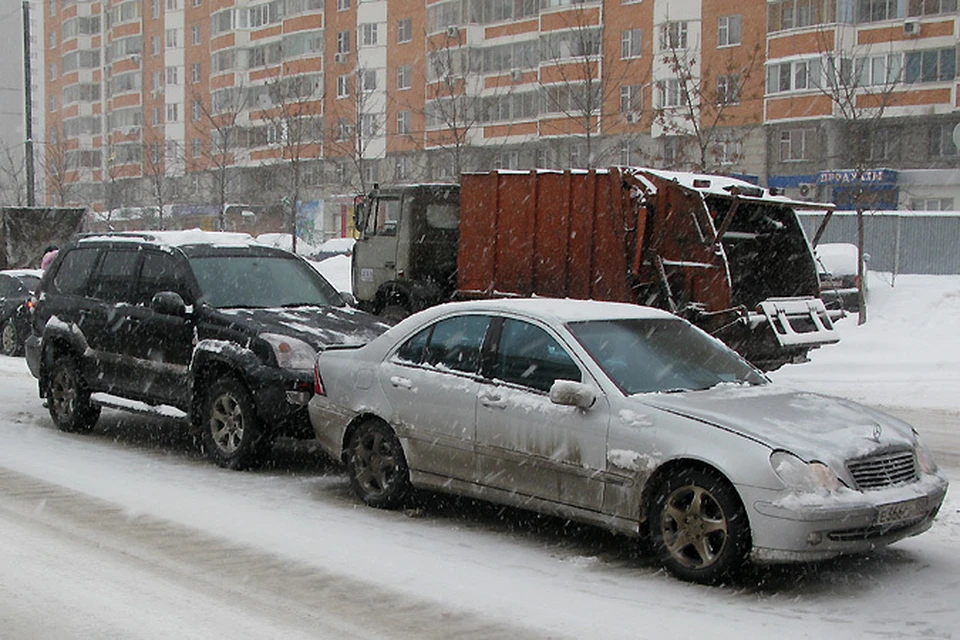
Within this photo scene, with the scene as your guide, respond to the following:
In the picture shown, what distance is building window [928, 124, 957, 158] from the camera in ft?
139

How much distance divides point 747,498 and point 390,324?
14.8ft

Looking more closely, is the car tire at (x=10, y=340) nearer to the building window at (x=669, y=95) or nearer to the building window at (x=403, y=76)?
the building window at (x=669, y=95)

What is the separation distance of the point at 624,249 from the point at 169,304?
5.93m

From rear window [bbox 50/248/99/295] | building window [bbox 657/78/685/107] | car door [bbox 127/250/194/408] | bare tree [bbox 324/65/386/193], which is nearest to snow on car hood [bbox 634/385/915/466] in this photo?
car door [bbox 127/250/194/408]

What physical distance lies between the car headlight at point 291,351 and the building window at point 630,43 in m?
43.4

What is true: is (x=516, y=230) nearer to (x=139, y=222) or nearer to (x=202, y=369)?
(x=202, y=369)

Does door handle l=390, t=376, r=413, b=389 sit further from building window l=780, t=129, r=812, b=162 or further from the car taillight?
building window l=780, t=129, r=812, b=162

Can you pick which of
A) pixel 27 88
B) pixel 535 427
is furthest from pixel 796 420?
pixel 27 88

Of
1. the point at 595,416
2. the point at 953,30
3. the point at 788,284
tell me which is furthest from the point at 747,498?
the point at 953,30

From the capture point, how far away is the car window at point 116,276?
10508mm

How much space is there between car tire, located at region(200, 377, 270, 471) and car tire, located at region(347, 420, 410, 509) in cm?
126

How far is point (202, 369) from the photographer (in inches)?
369

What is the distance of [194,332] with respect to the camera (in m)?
9.53

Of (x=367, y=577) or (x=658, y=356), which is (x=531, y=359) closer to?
(x=658, y=356)
